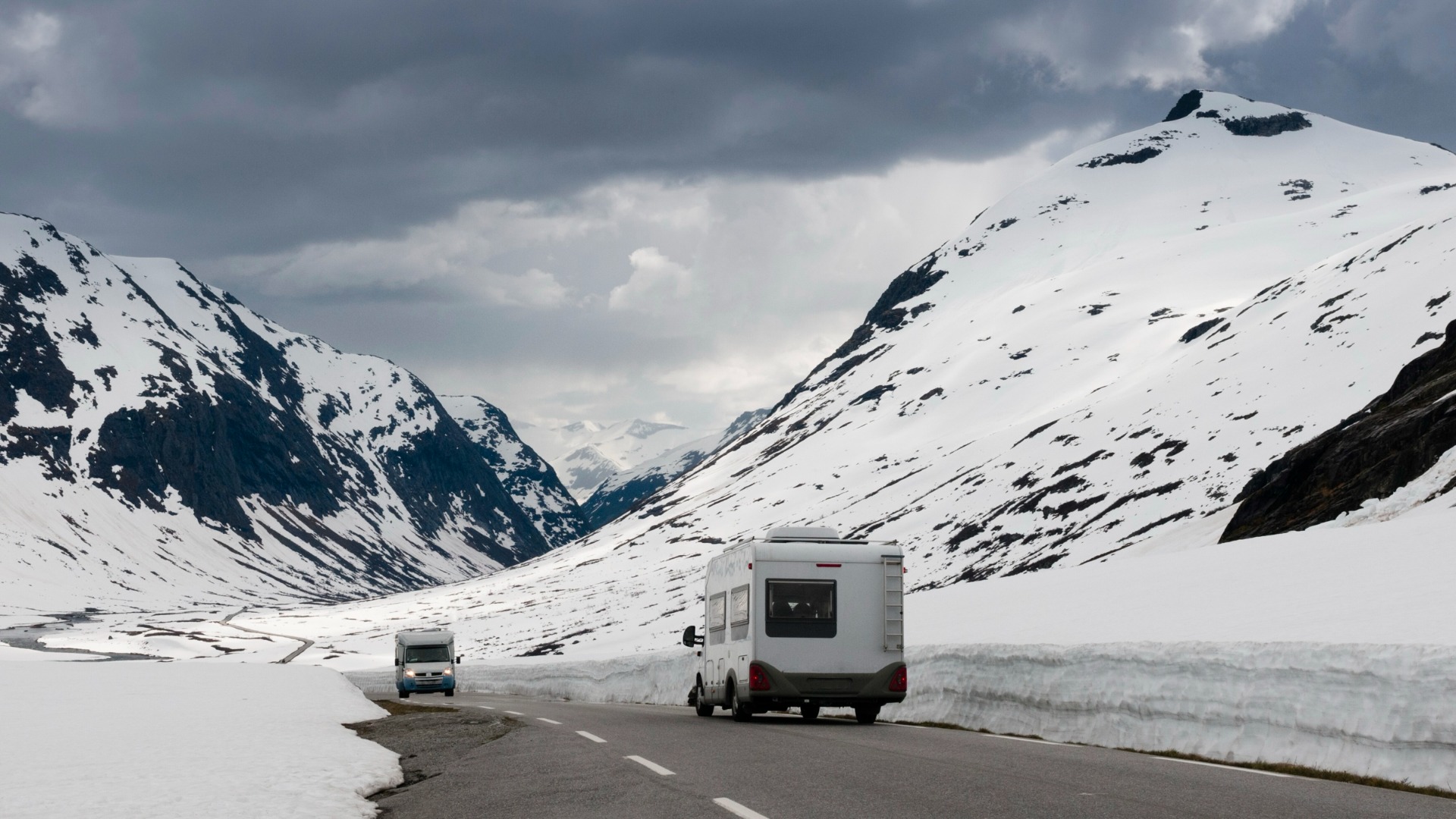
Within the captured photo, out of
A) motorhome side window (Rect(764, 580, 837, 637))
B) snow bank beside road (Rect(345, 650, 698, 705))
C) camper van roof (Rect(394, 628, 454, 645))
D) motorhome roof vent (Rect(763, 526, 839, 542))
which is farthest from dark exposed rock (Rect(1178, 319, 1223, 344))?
motorhome side window (Rect(764, 580, 837, 637))

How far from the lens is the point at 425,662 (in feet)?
171

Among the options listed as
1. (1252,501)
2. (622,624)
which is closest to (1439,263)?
(1252,501)

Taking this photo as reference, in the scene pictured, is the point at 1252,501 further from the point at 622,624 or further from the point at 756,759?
the point at 622,624

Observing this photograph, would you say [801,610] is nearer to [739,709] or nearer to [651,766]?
[739,709]

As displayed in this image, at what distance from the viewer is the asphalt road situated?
10.3 meters

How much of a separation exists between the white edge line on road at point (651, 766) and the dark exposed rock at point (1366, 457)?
123ft

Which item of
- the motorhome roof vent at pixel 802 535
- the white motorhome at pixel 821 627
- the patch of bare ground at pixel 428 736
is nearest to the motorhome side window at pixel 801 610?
the white motorhome at pixel 821 627

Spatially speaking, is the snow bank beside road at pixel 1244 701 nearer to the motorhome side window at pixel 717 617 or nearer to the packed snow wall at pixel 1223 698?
the packed snow wall at pixel 1223 698

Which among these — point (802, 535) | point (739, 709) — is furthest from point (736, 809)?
point (802, 535)

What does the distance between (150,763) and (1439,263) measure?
13579 centimetres

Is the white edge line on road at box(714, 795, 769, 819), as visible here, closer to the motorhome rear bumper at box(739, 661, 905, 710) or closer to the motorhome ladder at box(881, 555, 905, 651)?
the motorhome rear bumper at box(739, 661, 905, 710)

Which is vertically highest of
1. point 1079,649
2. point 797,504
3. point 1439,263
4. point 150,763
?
point 1439,263

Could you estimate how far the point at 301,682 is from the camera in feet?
145

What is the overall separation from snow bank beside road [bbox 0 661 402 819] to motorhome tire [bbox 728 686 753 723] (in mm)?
6904
